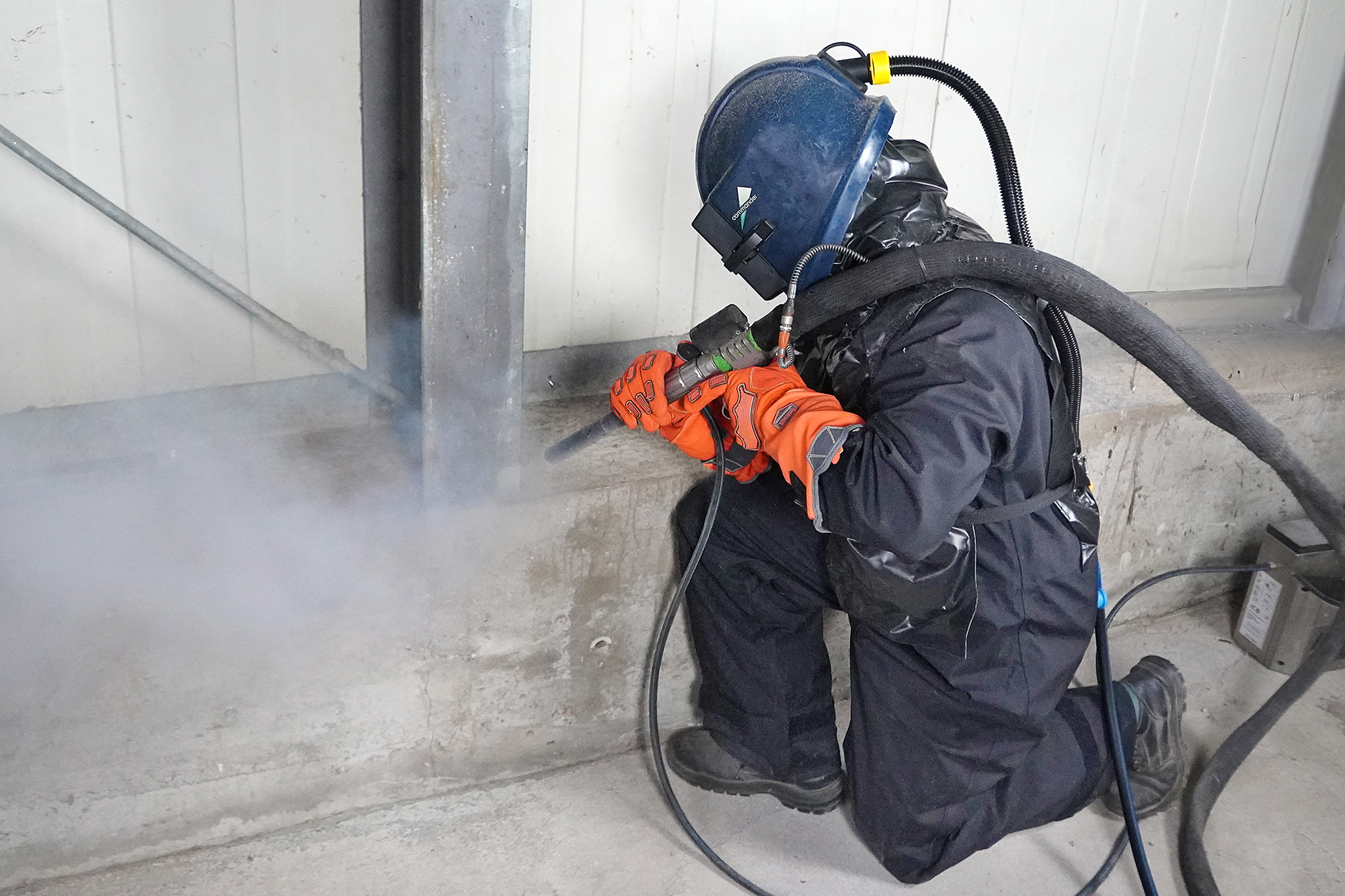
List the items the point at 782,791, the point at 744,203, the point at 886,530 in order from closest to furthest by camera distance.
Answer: the point at 886,530 → the point at 744,203 → the point at 782,791

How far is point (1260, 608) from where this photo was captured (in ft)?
9.55

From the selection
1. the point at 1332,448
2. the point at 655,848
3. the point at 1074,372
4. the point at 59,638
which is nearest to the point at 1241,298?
the point at 1332,448

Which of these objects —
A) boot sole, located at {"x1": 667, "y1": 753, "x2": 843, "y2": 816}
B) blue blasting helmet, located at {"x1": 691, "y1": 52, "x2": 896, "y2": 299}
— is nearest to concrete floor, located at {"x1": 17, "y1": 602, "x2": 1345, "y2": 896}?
boot sole, located at {"x1": 667, "y1": 753, "x2": 843, "y2": 816}

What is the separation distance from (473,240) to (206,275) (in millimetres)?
547

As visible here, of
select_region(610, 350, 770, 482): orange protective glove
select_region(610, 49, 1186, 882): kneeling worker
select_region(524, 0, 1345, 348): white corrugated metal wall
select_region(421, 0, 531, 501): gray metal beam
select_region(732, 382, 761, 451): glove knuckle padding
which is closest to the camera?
select_region(421, 0, 531, 501): gray metal beam

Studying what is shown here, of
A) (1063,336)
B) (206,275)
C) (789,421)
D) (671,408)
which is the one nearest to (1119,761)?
(1063,336)

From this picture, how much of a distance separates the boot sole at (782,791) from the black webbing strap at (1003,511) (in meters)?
0.70

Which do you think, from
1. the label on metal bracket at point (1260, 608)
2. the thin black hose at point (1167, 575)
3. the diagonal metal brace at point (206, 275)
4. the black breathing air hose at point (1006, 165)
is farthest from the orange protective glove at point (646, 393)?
the label on metal bracket at point (1260, 608)

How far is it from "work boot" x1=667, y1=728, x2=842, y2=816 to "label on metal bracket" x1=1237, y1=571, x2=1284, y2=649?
53.4 inches

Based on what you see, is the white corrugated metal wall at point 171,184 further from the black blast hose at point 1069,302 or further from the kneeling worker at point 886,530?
the black blast hose at point 1069,302

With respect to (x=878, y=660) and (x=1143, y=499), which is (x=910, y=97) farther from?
(x=878, y=660)

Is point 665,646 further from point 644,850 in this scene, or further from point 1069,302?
point 1069,302

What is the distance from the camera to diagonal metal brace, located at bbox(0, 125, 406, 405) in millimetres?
1775

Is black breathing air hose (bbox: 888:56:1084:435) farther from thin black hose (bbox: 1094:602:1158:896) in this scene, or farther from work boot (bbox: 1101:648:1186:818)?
work boot (bbox: 1101:648:1186:818)
